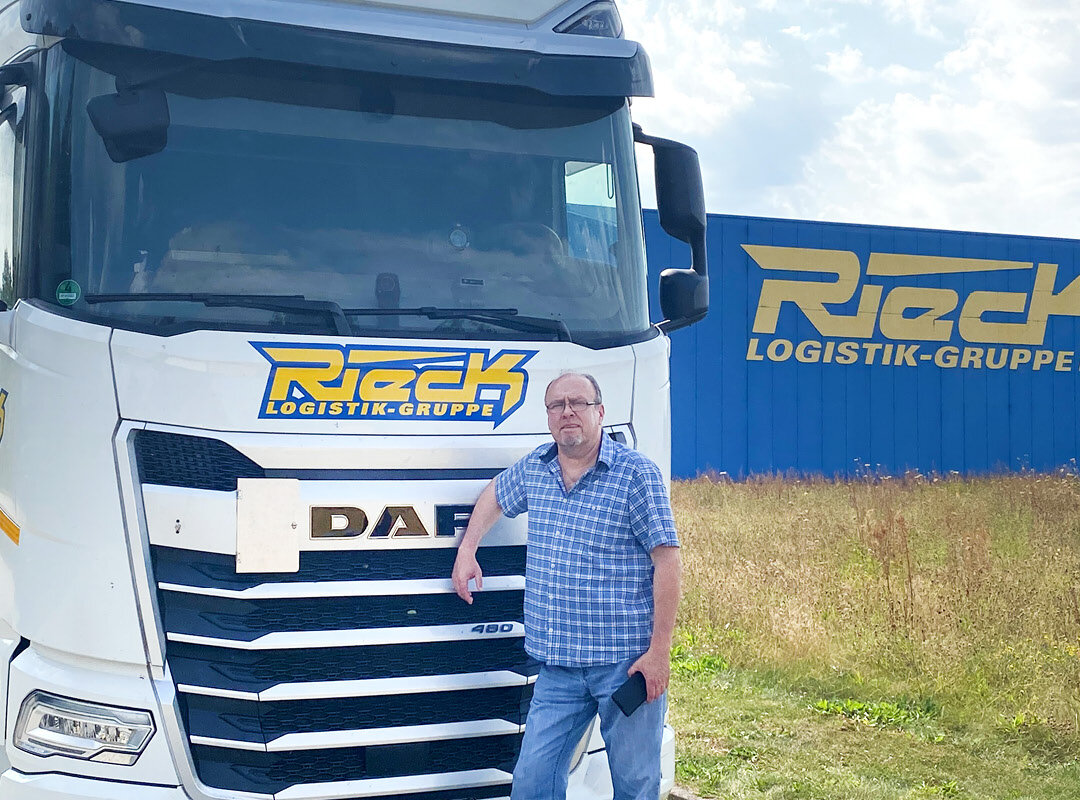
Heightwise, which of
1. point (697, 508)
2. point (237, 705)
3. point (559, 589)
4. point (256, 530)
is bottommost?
point (697, 508)

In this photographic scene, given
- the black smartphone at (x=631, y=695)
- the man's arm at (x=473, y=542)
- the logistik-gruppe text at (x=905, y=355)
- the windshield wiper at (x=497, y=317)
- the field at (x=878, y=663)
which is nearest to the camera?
the black smartphone at (x=631, y=695)

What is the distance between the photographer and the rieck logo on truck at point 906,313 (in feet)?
50.0

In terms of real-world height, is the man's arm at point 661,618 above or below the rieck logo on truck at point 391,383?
below

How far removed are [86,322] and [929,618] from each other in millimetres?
5534

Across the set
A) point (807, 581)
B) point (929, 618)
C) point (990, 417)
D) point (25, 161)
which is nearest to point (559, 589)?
point (25, 161)

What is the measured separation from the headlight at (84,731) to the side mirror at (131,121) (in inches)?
64.4

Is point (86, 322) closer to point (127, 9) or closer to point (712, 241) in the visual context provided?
Result: point (127, 9)

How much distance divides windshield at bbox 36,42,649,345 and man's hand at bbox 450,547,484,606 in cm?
69

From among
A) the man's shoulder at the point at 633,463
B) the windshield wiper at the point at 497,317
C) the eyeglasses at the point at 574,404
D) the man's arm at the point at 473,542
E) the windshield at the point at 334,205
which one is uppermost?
the windshield at the point at 334,205

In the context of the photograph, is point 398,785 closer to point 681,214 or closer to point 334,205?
point 334,205

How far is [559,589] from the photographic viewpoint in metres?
3.53

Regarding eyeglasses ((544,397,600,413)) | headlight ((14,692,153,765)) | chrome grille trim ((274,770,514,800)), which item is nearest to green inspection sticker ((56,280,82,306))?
headlight ((14,692,153,765))

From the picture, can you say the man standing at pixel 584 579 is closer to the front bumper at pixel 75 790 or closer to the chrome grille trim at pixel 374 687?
the chrome grille trim at pixel 374 687

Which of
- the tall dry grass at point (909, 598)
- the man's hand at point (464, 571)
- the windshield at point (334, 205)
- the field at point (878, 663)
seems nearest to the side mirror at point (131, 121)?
the windshield at point (334, 205)
